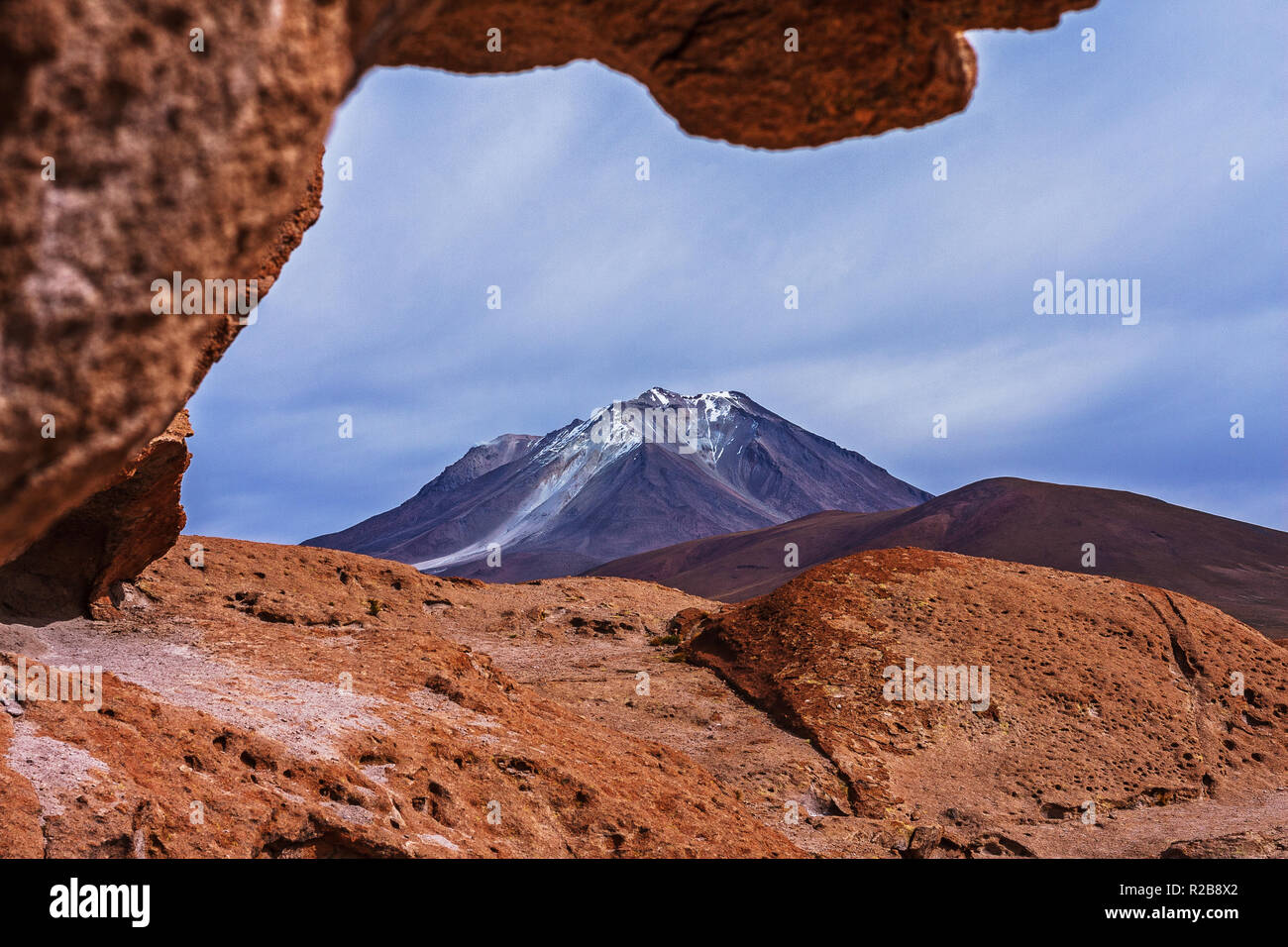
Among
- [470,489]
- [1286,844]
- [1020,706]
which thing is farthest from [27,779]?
[470,489]

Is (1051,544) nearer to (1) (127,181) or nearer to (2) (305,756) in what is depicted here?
(2) (305,756)

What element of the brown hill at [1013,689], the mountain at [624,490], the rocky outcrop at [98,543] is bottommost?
the brown hill at [1013,689]

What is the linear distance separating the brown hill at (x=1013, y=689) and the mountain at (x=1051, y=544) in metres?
20.8

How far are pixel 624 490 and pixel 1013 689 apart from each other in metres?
106

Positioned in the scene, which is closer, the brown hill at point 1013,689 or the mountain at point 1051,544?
the brown hill at point 1013,689

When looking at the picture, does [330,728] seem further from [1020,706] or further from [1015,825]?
[1020,706]

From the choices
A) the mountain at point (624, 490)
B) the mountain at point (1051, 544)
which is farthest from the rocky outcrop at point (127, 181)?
the mountain at point (624, 490)

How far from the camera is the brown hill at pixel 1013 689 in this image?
37.9ft

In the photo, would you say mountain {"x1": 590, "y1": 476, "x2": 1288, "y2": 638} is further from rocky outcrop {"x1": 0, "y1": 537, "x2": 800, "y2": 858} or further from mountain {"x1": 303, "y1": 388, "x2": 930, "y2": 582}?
rocky outcrop {"x1": 0, "y1": 537, "x2": 800, "y2": 858}

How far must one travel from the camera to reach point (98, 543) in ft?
34.0

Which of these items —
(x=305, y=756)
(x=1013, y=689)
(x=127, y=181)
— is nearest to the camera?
(x=127, y=181)

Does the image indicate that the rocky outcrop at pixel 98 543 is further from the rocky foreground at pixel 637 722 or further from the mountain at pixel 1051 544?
the mountain at pixel 1051 544

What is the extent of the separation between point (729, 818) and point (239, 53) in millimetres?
8252

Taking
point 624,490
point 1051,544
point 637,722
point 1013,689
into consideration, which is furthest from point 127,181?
point 624,490
